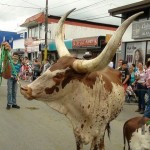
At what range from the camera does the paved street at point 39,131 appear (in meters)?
6.42

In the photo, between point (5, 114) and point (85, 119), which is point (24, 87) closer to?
point (85, 119)

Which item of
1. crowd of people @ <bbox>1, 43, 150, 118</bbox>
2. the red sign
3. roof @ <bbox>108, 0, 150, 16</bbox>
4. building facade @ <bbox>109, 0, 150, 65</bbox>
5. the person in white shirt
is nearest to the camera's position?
crowd of people @ <bbox>1, 43, 150, 118</bbox>

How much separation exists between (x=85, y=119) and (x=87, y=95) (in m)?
0.34

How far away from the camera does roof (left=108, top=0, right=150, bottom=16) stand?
56.1 ft

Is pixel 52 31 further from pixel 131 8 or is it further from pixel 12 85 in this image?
pixel 12 85

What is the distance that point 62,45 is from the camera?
4793mm

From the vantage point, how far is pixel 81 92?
4344mm

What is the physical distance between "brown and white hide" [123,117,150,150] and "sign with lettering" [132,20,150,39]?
1252cm

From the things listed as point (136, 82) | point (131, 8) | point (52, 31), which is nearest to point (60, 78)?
point (136, 82)

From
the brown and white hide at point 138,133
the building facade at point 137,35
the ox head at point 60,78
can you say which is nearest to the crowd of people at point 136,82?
the building facade at point 137,35

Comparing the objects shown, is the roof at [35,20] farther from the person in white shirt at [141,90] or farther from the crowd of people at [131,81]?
the person in white shirt at [141,90]

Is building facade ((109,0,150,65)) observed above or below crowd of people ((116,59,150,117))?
above

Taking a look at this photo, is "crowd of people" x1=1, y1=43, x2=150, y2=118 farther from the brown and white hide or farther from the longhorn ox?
the longhorn ox

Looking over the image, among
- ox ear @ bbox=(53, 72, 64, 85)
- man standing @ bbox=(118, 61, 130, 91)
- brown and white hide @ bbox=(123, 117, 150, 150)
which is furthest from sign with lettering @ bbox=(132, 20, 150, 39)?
ox ear @ bbox=(53, 72, 64, 85)
